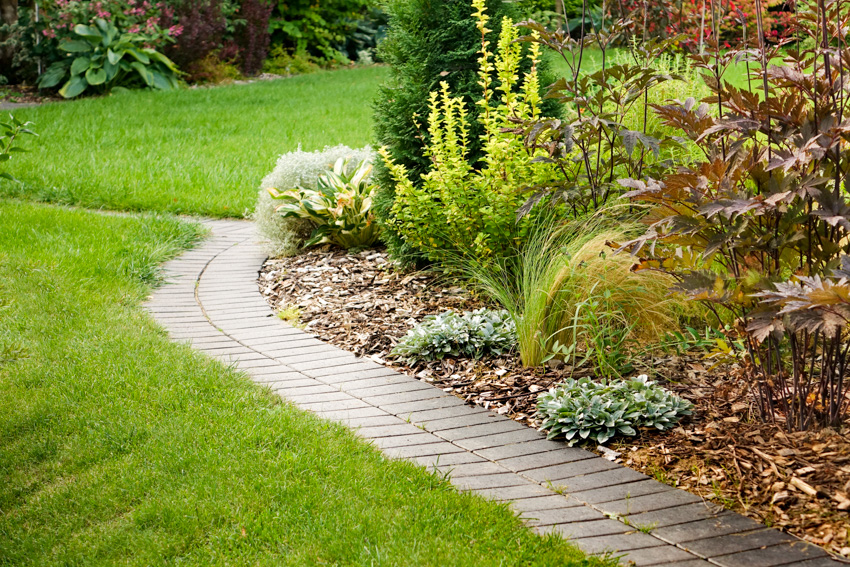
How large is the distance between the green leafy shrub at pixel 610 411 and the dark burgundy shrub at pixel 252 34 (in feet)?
48.2

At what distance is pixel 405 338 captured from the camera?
13.8 ft

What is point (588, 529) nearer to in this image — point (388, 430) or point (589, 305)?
point (388, 430)

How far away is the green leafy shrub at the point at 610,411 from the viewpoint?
3.22 meters

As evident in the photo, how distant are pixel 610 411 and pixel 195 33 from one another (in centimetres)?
1323

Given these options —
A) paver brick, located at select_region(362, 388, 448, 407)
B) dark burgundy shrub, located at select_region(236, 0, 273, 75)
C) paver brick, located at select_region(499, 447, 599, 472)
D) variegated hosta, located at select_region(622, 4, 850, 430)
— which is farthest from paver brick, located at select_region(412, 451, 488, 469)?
dark burgundy shrub, located at select_region(236, 0, 273, 75)

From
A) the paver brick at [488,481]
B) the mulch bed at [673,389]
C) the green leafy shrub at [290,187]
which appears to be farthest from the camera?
the green leafy shrub at [290,187]

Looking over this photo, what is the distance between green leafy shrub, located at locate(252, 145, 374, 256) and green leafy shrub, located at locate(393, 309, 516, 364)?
2238 mm

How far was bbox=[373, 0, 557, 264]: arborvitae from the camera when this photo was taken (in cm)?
532

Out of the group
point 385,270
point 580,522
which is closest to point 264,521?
point 580,522

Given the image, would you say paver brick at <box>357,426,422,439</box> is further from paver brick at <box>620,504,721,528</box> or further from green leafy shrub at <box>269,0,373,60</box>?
green leafy shrub at <box>269,0,373,60</box>

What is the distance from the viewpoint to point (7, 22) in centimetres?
1406

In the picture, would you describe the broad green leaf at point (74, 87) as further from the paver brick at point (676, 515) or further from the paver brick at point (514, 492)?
the paver brick at point (676, 515)

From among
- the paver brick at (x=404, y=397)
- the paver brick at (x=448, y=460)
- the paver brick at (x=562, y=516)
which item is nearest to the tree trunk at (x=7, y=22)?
the paver brick at (x=404, y=397)

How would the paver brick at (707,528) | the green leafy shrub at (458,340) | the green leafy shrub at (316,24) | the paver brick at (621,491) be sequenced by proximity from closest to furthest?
the paver brick at (707,528), the paver brick at (621,491), the green leafy shrub at (458,340), the green leafy shrub at (316,24)
